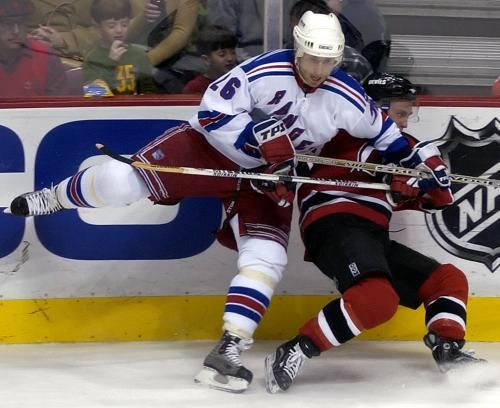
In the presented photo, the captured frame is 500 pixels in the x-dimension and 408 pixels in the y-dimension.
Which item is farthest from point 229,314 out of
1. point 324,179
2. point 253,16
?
point 253,16

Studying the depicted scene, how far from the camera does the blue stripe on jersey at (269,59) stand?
3279 mm

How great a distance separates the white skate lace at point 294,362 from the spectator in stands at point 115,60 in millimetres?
1055

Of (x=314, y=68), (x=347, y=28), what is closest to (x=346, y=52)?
(x=347, y=28)

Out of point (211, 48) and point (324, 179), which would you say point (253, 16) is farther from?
point (324, 179)

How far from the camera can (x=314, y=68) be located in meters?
3.18

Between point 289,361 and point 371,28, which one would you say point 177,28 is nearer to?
point 371,28

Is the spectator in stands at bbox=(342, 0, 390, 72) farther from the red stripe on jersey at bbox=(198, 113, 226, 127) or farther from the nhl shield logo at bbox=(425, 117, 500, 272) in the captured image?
the red stripe on jersey at bbox=(198, 113, 226, 127)

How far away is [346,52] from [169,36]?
0.59 m

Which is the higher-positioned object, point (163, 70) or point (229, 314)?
point (163, 70)

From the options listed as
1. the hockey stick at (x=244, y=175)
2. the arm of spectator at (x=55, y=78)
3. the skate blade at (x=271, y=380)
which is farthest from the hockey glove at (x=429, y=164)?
the arm of spectator at (x=55, y=78)

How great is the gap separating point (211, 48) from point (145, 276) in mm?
793

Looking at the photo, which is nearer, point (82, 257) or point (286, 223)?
point (286, 223)

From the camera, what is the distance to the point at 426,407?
3.13 m

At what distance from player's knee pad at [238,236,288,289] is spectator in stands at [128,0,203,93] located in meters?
0.67
